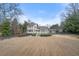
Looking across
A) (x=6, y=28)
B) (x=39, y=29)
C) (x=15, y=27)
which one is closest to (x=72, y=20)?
(x=39, y=29)

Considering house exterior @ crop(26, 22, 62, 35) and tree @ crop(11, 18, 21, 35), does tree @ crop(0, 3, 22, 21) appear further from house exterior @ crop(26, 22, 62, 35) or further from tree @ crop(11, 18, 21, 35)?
house exterior @ crop(26, 22, 62, 35)

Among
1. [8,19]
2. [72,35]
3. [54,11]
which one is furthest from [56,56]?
[8,19]

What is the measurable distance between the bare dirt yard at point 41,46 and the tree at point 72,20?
0.29ft

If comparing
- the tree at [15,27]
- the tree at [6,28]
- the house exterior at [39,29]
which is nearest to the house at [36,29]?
the house exterior at [39,29]

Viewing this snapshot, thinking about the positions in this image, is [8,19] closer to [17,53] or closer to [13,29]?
[13,29]

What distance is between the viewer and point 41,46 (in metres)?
2.81

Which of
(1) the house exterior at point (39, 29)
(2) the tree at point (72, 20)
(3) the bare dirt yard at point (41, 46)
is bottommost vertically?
(3) the bare dirt yard at point (41, 46)

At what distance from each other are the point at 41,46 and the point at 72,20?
1.50 ft

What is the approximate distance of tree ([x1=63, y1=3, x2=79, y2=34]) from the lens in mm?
2795

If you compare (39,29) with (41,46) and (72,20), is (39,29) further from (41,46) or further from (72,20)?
(72,20)

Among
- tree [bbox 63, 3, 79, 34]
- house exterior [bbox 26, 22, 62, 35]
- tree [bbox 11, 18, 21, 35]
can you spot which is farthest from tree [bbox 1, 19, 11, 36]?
tree [bbox 63, 3, 79, 34]

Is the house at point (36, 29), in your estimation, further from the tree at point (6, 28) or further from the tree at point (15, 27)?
the tree at point (6, 28)

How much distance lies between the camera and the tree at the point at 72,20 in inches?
110

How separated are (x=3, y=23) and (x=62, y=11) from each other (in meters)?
0.68
